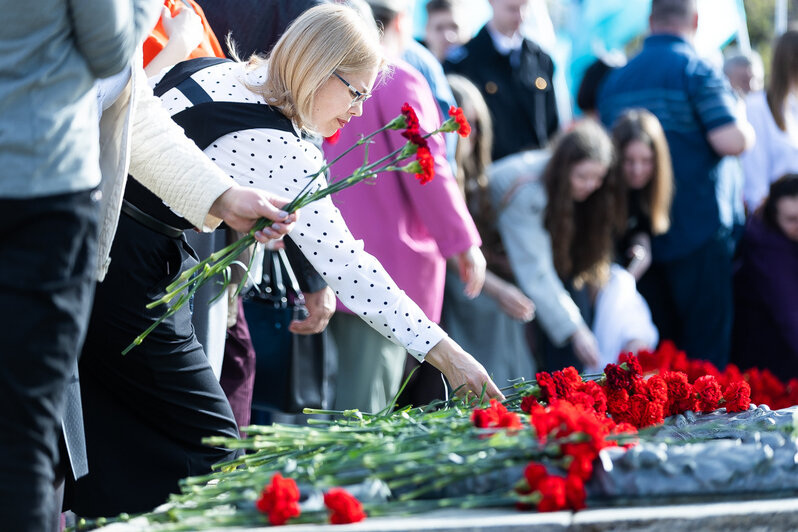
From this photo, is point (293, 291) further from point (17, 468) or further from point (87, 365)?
point (17, 468)

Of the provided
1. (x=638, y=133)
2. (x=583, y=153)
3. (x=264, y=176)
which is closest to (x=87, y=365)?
(x=264, y=176)

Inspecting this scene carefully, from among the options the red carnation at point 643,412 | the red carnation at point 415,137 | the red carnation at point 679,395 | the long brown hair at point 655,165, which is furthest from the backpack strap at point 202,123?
the long brown hair at point 655,165

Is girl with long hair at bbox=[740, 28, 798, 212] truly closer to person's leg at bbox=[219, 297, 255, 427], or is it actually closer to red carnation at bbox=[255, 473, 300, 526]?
person's leg at bbox=[219, 297, 255, 427]

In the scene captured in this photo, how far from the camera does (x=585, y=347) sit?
17.6ft

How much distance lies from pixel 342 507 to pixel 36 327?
2.11 feet

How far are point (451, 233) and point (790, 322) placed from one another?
2316 mm

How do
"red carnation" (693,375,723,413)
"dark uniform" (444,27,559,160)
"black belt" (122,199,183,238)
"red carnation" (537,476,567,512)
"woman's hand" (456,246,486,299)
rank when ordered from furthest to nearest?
"dark uniform" (444,27,559,160)
"woman's hand" (456,246,486,299)
"red carnation" (693,375,723,413)
"black belt" (122,199,183,238)
"red carnation" (537,476,567,512)

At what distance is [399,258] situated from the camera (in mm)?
4141

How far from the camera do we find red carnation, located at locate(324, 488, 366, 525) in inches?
85.1

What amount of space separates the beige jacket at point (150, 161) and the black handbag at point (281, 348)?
112 cm

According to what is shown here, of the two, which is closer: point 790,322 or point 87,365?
point 87,365

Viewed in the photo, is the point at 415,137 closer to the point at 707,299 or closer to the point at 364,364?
the point at 364,364

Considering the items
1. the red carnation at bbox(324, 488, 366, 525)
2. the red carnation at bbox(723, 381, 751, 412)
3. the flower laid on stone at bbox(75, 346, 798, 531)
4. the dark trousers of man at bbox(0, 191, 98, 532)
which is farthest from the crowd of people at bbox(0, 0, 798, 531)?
the red carnation at bbox(723, 381, 751, 412)

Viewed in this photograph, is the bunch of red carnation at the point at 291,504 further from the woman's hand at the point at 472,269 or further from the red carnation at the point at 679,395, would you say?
the woman's hand at the point at 472,269
